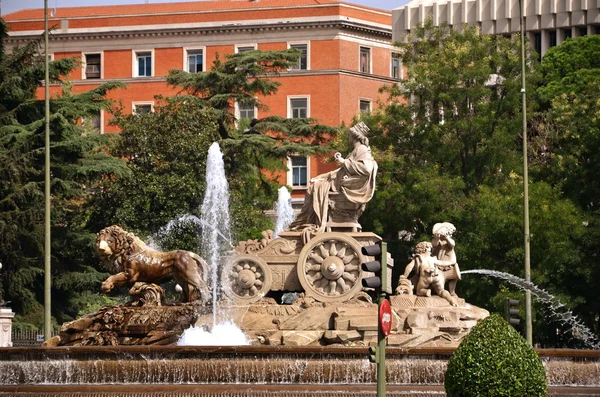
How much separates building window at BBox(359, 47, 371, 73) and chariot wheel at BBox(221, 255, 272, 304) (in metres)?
66.4

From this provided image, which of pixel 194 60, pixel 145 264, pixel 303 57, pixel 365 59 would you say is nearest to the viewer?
pixel 145 264

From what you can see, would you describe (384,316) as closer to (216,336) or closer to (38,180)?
(216,336)

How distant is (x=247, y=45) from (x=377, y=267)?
76.4 metres

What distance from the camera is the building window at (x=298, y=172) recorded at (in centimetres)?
10138

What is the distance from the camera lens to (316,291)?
1563 inches

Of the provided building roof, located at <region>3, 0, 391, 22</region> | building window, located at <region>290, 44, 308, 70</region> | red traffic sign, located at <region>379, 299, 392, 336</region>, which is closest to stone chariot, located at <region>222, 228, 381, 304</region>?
red traffic sign, located at <region>379, 299, 392, 336</region>

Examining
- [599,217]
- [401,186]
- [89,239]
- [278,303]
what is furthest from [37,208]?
[278,303]

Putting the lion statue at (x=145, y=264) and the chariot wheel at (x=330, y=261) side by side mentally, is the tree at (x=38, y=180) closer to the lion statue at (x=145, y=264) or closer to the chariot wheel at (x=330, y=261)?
the lion statue at (x=145, y=264)

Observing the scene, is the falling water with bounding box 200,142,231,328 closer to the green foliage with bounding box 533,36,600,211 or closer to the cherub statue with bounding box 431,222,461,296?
the green foliage with bounding box 533,36,600,211

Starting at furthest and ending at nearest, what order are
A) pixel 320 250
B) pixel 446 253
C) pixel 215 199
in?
pixel 215 199
pixel 446 253
pixel 320 250

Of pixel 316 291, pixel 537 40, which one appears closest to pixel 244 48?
pixel 537 40

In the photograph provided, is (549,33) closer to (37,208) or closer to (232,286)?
(37,208)

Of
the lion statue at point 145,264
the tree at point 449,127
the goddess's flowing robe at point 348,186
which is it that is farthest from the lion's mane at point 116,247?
the tree at point 449,127

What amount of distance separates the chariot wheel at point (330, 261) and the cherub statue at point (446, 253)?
2.03 meters
